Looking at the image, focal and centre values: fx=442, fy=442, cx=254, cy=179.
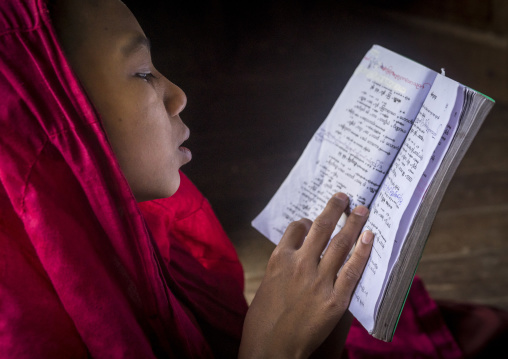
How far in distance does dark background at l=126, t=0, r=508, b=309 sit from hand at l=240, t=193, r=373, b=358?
62 centimetres

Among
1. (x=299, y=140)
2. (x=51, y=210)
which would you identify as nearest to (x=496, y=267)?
(x=299, y=140)

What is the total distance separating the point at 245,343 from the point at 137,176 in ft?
0.79

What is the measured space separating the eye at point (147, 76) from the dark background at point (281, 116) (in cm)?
52

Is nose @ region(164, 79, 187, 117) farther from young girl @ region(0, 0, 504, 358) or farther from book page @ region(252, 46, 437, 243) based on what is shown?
book page @ region(252, 46, 437, 243)

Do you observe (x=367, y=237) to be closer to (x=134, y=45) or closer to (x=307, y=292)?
(x=307, y=292)

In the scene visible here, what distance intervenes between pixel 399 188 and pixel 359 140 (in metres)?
0.11

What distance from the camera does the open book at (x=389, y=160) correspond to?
0.45 meters

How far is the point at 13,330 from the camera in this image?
41 centimetres

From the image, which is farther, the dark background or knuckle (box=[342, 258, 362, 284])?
the dark background

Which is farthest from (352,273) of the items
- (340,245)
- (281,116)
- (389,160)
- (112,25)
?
(281,116)

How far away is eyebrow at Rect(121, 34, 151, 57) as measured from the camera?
1.63ft

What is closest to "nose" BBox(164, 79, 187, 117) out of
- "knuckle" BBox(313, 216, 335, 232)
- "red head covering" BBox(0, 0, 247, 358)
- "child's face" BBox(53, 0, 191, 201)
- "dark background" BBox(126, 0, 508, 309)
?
"child's face" BBox(53, 0, 191, 201)

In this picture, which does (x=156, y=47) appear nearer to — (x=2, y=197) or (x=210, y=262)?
(x=210, y=262)

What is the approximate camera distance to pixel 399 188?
1.61 ft
